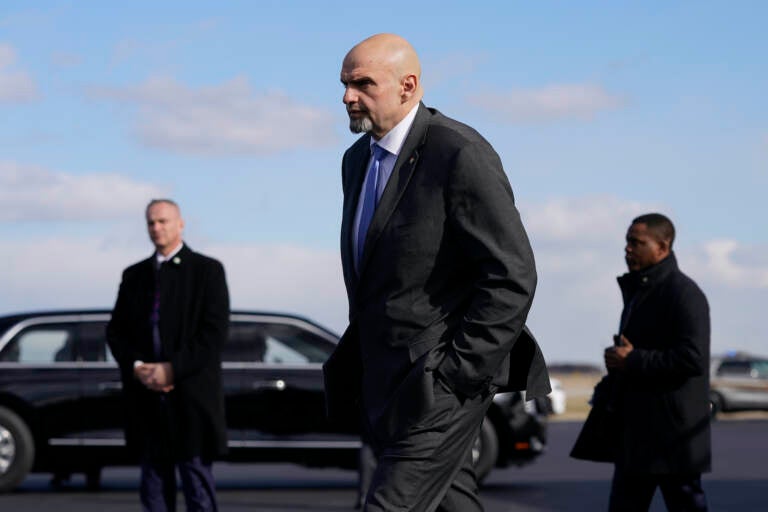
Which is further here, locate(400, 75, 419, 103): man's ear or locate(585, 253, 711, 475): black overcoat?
locate(585, 253, 711, 475): black overcoat

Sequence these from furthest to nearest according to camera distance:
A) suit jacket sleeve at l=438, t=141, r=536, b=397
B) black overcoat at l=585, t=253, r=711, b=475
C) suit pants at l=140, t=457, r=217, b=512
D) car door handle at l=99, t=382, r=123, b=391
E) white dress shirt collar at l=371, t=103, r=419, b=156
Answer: car door handle at l=99, t=382, r=123, b=391, suit pants at l=140, t=457, r=217, b=512, black overcoat at l=585, t=253, r=711, b=475, white dress shirt collar at l=371, t=103, r=419, b=156, suit jacket sleeve at l=438, t=141, r=536, b=397

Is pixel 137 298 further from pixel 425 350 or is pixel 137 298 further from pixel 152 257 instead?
pixel 425 350

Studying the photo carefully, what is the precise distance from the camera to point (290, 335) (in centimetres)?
1469

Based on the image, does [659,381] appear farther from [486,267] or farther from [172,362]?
[486,267]

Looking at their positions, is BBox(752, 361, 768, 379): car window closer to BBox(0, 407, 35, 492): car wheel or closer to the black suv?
the black suv

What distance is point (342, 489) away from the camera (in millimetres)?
14969

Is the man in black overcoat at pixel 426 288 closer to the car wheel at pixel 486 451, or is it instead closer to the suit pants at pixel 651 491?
the suit pants at pixel 651 491

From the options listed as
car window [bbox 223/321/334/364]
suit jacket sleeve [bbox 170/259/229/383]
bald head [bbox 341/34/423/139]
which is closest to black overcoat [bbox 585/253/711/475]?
suit jacket sleeve [bbox 170/259/229/383]

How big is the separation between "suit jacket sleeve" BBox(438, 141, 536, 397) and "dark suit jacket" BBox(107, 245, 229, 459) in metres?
3.65

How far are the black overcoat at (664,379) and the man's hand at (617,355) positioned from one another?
0.10ft

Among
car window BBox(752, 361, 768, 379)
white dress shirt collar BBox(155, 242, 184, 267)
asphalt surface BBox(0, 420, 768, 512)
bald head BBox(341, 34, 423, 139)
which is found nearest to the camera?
bald head BBox(341, 34, 423, 139)

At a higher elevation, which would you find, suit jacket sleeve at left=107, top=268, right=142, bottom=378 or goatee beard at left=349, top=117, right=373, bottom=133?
goatee beard at left=349, top=117, right=373, bottom=133

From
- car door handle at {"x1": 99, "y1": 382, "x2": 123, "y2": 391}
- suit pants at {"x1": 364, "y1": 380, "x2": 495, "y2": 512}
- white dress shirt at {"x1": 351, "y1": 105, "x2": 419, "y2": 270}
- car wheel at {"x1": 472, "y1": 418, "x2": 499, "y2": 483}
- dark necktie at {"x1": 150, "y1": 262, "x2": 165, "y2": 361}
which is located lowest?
car wheel at {"x1": 472, "y1": 418, "x2": 499, "y2": 483}

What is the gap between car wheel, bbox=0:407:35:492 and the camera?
1411 cm
